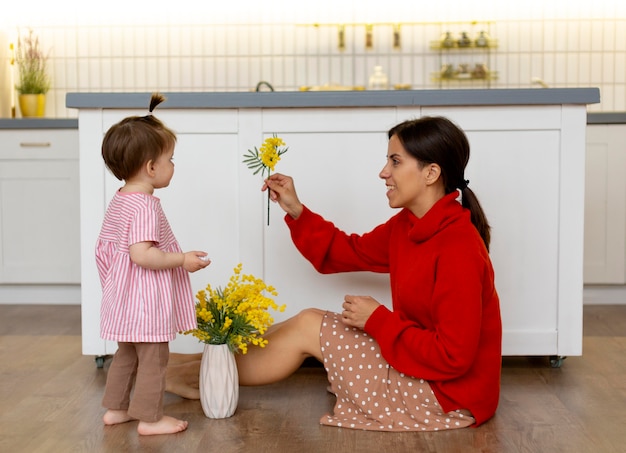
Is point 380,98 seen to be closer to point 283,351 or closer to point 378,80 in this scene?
point 283,351

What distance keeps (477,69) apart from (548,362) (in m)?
2.22

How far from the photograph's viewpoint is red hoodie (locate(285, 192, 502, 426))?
2.16m

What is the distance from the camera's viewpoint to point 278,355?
2.45 meters

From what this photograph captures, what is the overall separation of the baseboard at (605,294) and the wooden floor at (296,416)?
119cm

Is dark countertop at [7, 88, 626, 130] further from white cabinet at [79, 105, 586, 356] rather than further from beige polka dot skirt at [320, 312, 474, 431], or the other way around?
beige polka dot skirt at [320, 312, 474, 431]

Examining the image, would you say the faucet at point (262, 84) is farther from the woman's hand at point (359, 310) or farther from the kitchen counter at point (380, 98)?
the woman's hand at point (359, 310)

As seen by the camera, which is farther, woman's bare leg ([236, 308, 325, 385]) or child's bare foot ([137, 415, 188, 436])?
woman's bare leg ([236, 308, 325, 385])

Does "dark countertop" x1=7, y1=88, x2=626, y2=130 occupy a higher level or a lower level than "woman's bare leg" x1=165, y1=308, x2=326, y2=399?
higher

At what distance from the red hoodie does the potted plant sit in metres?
2.98

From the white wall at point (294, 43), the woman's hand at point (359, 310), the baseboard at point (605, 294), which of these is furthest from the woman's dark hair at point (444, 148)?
the white wall at point (294, 43)

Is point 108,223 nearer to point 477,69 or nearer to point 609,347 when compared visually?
point 609,347

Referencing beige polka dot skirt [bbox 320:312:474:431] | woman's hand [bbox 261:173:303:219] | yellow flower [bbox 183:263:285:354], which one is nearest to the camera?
beige polka dot skirt [bbox 320:312:474:431]

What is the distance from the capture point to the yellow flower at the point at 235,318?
2.37 metres

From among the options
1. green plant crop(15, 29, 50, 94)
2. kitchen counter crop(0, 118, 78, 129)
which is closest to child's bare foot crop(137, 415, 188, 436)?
kitchen counter crop(0, 118, 78, 129)
